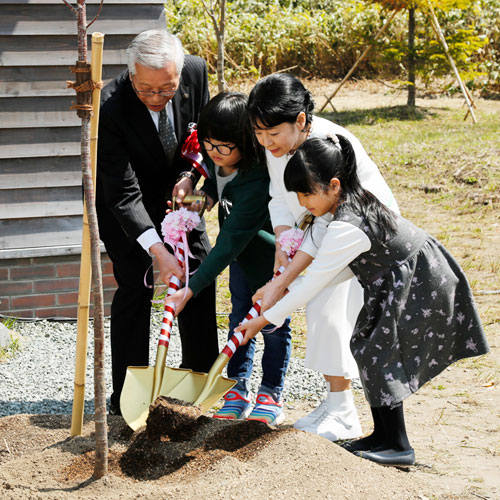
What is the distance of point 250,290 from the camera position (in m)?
3.44

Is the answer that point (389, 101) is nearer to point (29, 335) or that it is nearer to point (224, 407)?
point (29, 335)

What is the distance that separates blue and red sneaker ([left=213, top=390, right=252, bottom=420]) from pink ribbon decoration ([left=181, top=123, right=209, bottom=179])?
98 centimetres

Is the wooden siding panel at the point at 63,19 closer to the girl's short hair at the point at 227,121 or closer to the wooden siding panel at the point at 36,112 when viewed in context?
the wooden siding panel at the point at 36,112

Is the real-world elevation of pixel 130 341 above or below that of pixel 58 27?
below

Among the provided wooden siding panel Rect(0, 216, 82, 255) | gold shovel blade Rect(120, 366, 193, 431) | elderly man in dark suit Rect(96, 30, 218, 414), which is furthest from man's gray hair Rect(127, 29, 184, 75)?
wooden siding panel Rect(0, 216, 82, 255)

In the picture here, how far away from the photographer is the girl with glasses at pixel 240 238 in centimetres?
297

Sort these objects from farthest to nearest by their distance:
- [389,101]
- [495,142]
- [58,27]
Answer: [389,101] → [495,142] → [58,27]

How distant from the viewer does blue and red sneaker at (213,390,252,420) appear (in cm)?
340

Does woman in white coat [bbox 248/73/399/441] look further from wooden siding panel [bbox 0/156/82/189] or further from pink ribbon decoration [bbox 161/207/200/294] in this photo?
wooden siding panel [bbox 0/156/82/189]

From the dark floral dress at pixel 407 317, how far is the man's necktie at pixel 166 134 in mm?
852

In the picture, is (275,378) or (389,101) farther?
(389,101)

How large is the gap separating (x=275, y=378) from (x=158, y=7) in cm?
244

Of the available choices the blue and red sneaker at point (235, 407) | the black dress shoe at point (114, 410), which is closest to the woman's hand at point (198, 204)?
the blue and red sneaker at point (235, 407)

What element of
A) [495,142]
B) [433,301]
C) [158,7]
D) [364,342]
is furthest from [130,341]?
[495,142]
